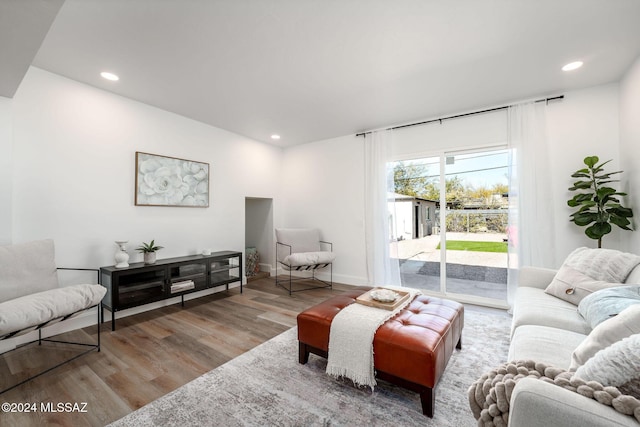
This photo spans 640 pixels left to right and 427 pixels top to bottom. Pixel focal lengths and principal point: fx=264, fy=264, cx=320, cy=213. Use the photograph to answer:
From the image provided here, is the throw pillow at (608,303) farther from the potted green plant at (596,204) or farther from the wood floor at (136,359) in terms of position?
the wood floor at (136,359)

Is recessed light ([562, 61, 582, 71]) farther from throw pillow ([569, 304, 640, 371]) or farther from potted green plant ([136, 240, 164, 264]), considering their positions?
potted green plant ([136, 240, 164, 264])

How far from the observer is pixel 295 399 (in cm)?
175

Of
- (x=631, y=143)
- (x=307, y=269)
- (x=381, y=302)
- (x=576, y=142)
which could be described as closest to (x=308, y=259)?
(x=307, y=269)

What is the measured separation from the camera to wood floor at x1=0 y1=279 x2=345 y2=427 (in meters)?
1.68

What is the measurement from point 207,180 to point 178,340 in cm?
240

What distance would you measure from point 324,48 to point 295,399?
276cm

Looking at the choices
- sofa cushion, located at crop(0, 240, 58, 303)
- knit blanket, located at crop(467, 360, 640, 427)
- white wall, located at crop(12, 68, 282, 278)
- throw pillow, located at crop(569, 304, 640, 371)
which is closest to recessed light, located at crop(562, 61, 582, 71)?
throw pillow, located at crop(569, 304, 640, 371)

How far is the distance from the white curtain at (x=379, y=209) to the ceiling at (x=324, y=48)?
0.90 metres

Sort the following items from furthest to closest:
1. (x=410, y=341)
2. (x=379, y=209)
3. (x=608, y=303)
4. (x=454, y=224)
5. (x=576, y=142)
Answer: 1. (x=379, y=209)
2. (x=454, y=224)
3. (x=576, y=142)
4. (x=410, y=341)
5. (x=608, y=303)

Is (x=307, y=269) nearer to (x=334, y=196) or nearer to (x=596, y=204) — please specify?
(x=334, y=196)

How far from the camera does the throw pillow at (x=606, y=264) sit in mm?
1983

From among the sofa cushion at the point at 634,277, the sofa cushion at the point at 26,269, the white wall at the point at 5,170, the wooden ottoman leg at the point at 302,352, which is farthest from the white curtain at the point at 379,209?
the white wall at the point at 5,170

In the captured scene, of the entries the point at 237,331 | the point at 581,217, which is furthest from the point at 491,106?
the point at 237,331

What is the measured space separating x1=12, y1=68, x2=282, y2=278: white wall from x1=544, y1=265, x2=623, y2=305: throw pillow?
13.9 feet
